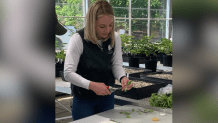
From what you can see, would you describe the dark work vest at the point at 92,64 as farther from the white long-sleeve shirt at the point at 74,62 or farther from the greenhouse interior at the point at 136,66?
the greenhouse interior at the point at 136,66

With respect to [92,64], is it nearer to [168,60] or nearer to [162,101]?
[162,101]

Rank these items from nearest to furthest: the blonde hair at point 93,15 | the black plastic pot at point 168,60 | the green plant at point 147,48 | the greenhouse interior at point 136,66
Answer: the greenhouse interior at point 136,66, the blonde hair at point 93,15, the black plastic pot at point 168,60, the green plant at point 147,48

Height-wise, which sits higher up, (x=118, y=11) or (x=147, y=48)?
(x=118, y=11)

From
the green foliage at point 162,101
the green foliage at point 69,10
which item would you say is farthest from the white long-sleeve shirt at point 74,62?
the green foliage at point 69,10

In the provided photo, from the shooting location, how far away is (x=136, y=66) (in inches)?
160

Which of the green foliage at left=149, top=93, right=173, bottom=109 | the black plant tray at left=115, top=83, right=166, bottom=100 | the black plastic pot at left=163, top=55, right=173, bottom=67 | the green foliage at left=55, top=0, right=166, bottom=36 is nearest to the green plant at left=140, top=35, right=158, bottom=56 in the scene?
the black plastic pot at left=163, top=55, right=173, bottom=67

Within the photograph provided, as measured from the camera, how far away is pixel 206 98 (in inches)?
11.7

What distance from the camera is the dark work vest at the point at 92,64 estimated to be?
1621mm

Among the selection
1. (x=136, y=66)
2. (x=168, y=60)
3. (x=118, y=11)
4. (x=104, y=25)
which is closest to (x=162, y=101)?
(x=104, y=25)

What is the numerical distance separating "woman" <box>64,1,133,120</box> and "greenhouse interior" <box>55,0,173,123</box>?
0.09 meters

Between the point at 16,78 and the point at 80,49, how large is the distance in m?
1.27

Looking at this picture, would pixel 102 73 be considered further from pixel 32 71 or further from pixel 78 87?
pixel 32 71

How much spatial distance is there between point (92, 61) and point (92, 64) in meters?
0.02

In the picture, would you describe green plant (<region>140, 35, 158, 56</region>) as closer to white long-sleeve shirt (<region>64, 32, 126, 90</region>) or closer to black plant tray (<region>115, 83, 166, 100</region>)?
black plant tray (<region>115, 83, 166, 100</region>)
